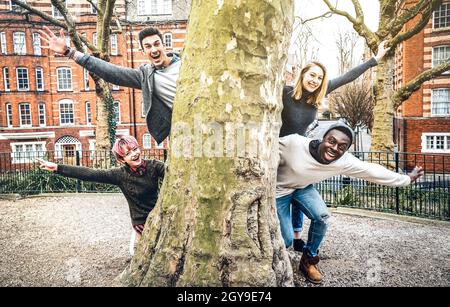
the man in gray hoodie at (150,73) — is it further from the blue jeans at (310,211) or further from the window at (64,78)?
the window at (64,78)

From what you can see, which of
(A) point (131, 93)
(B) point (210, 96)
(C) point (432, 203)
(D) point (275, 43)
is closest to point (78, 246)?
(B) point (210, 96)

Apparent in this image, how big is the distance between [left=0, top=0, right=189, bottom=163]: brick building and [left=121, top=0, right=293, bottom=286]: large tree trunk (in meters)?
31.9

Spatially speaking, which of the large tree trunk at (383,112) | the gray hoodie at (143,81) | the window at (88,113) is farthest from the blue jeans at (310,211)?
the window at (88,113)

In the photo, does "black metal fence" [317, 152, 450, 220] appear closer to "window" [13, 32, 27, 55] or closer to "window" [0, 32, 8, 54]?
"window" [13, 32, 27, 55]

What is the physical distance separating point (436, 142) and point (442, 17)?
26.5 feet

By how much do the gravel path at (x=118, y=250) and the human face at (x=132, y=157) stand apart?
4.51 feet

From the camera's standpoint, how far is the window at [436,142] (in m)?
A: 22.4

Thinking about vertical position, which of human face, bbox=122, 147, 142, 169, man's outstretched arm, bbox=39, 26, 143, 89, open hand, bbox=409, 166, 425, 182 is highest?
man's outstretched arm, bbox=39, 26, 143, 89

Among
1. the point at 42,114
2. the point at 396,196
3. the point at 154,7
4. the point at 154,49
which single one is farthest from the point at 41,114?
the point at 154,49

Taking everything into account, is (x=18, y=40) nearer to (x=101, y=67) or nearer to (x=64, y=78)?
(x=64, y=78)

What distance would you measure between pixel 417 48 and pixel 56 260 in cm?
2564

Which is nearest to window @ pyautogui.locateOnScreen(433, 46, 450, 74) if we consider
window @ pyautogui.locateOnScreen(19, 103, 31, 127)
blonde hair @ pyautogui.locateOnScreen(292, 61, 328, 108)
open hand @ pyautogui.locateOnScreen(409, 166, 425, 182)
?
open hand @ pyautogui.locateOnScreen(409, 166, 425, 182)

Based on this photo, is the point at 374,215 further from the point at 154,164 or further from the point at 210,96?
the point at 210,96

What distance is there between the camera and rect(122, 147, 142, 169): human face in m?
3.92
